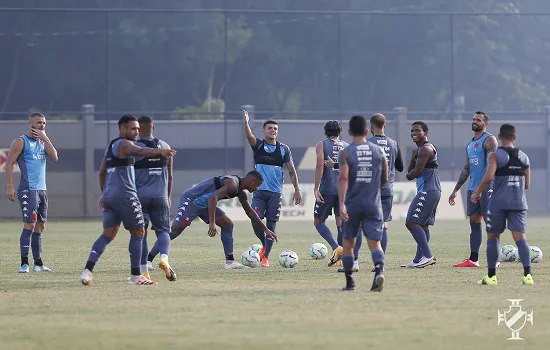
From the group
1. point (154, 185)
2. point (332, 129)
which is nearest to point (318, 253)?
point (332, 129)

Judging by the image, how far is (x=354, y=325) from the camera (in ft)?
35.5

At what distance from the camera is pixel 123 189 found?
47.6ft

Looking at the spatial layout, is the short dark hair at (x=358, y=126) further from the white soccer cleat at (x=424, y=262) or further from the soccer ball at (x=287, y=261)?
the soccer ball at (x=287, y=261)

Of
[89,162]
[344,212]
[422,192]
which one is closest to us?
[344,212]

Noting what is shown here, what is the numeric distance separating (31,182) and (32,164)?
261 millimetres

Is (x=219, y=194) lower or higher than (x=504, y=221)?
higher

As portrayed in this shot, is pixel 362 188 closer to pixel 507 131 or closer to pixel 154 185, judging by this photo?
pixel 507 131

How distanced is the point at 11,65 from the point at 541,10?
2729cm

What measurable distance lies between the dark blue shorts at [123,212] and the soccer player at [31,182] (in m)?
3.10

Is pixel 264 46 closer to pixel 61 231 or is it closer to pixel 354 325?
pixel 61 231

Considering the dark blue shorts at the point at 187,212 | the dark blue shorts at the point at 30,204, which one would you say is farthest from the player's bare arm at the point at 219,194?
the dark blue shorts at the point at 30,204

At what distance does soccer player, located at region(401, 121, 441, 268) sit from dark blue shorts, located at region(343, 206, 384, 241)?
12.7 feet

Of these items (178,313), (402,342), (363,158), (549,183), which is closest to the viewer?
(402,342)

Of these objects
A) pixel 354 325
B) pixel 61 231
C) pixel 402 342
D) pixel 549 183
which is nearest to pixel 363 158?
pixel 354 325
